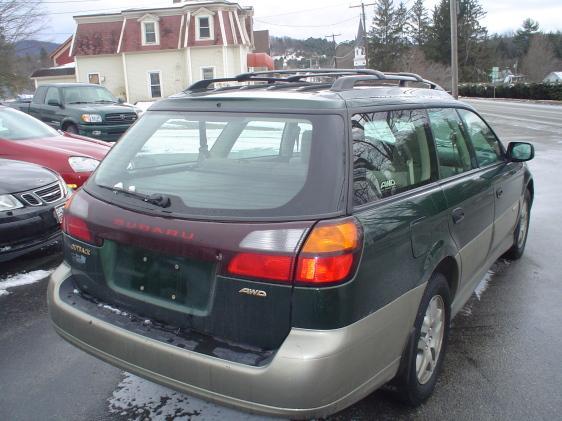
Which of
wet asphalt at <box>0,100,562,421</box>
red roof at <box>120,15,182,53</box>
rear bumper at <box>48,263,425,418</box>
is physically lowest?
wet asphalt at <box>0,100,562,421</box>

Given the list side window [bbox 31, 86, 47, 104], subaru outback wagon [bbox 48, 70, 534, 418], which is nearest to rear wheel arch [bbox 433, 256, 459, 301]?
subaru outback wagon [bbox 48, 70, 534, 418]

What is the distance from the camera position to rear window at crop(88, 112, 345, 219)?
2238 millimetres

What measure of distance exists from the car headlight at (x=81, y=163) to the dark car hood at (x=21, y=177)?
103cm

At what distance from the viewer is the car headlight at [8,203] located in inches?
180

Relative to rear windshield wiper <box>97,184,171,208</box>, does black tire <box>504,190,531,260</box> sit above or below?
below

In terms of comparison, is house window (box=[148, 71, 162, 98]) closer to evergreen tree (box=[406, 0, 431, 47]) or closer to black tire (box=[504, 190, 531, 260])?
black tire (box=[504, 190, 531, 260])

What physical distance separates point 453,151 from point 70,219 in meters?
2.32

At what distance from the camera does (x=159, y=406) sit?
283cm

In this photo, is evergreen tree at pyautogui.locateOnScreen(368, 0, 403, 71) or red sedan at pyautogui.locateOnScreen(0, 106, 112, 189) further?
evergreen tree at pyautogui.locateOnScreen(368, 0, 403, 71)

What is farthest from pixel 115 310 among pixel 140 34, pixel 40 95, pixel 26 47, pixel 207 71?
pixel 140 34

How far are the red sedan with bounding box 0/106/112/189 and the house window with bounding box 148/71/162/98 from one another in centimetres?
2932

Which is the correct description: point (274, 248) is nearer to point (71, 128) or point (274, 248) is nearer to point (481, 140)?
point (481, 140)

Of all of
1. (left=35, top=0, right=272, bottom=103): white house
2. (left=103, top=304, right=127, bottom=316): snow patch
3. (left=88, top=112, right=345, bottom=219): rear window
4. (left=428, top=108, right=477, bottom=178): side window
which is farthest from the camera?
(left=35, top=0, right=272, bottom=103): white house

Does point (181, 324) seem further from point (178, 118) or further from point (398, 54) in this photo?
point (398, 54)
